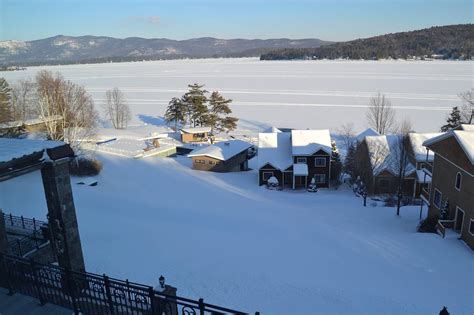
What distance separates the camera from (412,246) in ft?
50.0

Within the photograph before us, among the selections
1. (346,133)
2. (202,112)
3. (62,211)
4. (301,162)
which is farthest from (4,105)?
(346,133)

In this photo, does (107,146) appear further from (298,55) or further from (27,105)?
(298,55)

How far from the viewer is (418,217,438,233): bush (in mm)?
18484

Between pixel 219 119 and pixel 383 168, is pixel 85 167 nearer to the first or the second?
pixel 383 168

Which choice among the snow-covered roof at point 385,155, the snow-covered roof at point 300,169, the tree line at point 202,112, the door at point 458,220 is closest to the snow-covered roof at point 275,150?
the snow-covered roof at point 300,169

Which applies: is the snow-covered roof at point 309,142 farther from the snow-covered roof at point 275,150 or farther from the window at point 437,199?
the window at point 437,199

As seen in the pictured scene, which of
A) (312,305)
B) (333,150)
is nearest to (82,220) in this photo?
(312,305)

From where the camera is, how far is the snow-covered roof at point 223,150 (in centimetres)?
3422

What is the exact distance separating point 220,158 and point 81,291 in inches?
1053

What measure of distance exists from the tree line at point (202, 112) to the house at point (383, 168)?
25486mm

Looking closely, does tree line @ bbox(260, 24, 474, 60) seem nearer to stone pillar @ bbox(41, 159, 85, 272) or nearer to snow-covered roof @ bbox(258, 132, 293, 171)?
snow-covered roof @ bbox(258, 132, 293, 171)

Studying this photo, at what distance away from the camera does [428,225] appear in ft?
62.0

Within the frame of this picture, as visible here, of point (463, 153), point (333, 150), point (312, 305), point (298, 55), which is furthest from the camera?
point (298, 55)

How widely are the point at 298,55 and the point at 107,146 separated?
154236 millimetres
